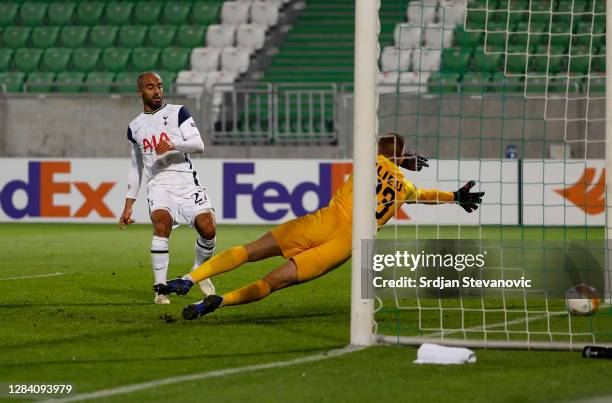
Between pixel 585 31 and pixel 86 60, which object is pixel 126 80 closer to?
pixel 86 60

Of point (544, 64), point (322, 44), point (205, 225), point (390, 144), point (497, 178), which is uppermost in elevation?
point (322, 44)

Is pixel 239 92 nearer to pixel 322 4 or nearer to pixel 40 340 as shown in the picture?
pixel 322 4

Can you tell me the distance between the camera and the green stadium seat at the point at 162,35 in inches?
1021

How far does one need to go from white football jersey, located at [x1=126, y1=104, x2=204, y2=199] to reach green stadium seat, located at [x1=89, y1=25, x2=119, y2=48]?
16176 millimetres

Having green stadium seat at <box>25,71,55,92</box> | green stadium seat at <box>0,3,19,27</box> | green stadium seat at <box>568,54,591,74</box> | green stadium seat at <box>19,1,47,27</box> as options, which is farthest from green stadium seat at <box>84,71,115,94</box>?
green stadium seat at <box>568,54,591,74</box>

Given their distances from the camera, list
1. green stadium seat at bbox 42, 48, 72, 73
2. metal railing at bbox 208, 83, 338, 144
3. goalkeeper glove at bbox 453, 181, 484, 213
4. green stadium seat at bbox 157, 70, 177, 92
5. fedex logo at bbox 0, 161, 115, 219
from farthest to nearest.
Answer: green stadium seat at bbox 42, 48, 72, 73 < green stadium seat at bbox 157, 70, 177, 92 < metal railing at bbox 208, 83, 338, 144 < fedex logo at bbox 0, 161, 115, 219 < goalkeeper glove at bbox 453, 181, 484, 213

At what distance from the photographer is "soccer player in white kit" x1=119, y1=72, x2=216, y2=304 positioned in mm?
10195

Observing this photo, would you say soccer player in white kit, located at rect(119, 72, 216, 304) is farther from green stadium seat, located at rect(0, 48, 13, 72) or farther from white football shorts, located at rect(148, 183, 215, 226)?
green stadium seat, located at rect(0, 48, 13, 72)

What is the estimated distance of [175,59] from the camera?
25.0 metres

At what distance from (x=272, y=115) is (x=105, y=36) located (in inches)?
212

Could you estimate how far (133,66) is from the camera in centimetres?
2547

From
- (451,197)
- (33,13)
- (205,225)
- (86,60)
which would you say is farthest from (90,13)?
(451,197)

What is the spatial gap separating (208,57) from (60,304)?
15.3 metres

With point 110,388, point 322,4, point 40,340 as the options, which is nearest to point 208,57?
point 322,4
